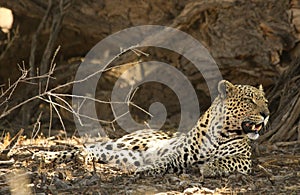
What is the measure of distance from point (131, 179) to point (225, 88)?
1417mm

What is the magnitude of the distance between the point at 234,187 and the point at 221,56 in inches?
161

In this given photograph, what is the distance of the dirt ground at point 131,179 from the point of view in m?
5.77

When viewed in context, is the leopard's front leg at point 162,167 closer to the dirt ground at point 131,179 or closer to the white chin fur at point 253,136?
the dirt ground at point 131,179

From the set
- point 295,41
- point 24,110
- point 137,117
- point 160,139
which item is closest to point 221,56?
point 295,41

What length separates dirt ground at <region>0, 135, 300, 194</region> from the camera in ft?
18.9

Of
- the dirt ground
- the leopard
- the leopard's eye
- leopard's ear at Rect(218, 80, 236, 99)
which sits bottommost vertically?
the dirt ground

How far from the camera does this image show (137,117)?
10805 mm

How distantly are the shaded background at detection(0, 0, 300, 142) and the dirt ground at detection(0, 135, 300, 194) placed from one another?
104 centimetres

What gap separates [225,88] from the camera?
684 centimetres

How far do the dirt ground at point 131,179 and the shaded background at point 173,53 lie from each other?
3.41ft

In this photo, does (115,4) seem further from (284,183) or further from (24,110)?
(284,183)

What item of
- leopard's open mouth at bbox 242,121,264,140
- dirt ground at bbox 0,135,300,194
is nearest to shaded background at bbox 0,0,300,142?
A: dirt ground at bbox 0,135,300,194

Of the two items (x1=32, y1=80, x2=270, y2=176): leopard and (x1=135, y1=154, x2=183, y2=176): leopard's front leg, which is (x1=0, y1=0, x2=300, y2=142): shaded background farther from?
(x1=135, y1=154, x2=183, y2=176): leopard's front leg

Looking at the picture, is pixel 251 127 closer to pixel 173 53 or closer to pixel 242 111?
pixel 242 111
